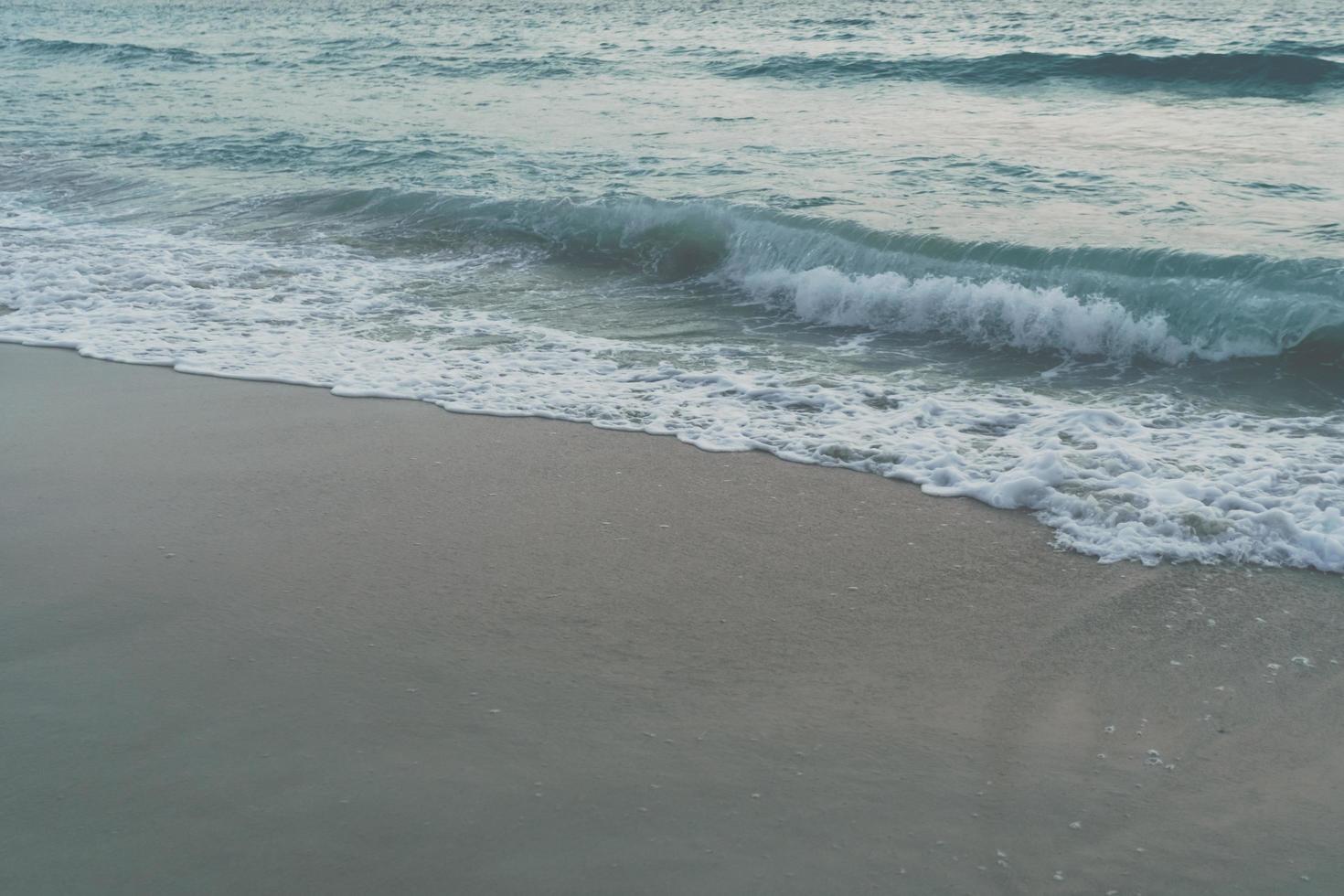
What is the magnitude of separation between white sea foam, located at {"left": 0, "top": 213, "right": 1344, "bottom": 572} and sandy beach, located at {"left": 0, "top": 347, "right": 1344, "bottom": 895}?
0.32m

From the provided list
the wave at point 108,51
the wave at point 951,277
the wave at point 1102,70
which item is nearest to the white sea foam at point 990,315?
the wave at point 951,277

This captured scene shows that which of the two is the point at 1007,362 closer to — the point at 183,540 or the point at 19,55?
the point at 183,540

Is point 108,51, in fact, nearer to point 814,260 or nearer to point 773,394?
point 814,260

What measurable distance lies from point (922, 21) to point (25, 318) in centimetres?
2173

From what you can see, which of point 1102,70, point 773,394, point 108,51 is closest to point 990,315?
point 773,394

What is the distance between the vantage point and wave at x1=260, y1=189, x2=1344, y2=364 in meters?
7.32

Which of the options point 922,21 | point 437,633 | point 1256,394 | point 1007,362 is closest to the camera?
point 437,633

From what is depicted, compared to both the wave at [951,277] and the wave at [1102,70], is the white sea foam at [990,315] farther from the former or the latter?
the wave at [1102,70]

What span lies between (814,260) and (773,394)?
2858mm

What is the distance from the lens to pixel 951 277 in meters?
8.28

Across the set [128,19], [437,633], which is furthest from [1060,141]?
[128,19]

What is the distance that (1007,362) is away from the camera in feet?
23.4

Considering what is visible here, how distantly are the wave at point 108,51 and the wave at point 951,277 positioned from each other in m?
17.9

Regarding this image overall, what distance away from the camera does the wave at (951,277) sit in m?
7.32
